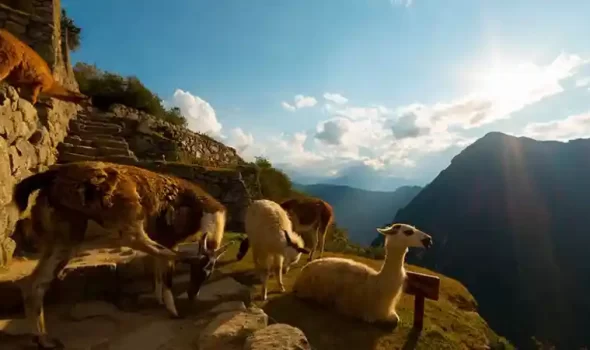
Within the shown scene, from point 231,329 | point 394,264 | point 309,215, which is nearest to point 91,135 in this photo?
point 309,215

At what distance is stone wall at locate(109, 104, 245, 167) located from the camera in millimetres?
12664

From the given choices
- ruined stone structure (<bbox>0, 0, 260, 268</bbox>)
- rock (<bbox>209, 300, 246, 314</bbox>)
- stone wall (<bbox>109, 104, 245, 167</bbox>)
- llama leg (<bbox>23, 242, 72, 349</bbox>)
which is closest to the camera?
llama leg (<bbox>23, 242, 72, 349</bbox>)

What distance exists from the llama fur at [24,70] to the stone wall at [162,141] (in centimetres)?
720

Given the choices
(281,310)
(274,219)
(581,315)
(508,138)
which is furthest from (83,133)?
(508,138)

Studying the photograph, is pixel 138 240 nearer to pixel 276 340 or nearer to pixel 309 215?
pixel 276 340

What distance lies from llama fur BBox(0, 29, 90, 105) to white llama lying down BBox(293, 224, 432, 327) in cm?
448

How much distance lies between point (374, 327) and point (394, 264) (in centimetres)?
97

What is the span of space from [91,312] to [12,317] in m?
0.79

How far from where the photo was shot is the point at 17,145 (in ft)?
20.2

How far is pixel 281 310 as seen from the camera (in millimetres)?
5477

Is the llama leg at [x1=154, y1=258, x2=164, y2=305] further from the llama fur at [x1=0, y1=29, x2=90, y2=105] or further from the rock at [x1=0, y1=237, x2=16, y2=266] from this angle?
the llama fur at [x1=0, y1=29, x2=90, y2=105]

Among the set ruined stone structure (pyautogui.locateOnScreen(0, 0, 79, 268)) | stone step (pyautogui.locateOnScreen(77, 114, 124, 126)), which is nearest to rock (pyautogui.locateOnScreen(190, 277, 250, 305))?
ruined stone structure (pyautogui.locateOnScreen(0, 0, 79, 268))

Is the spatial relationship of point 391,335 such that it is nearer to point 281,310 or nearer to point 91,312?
point 281,310

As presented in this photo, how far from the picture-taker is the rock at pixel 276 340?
3.33 m
